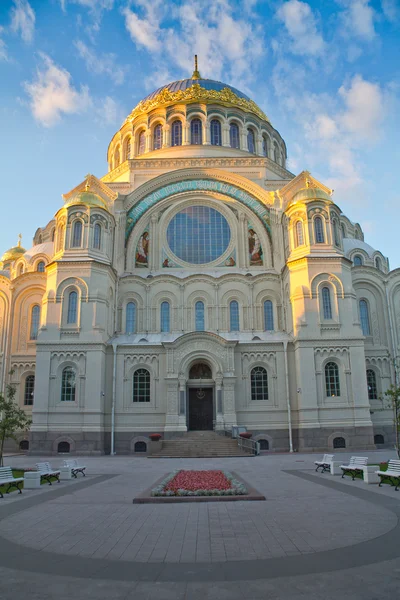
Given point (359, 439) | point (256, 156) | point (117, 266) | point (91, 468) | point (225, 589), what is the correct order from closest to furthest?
point (225, 589)
point (91, 468)
point (359, 439)
point (117, 266)
point (256, 156)

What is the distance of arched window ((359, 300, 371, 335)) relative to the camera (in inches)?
1427

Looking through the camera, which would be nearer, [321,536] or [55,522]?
[321,536]

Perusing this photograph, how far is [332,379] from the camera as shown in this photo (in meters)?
31.1

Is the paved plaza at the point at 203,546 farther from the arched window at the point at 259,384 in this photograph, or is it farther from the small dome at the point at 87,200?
the small dome at the point at 87,200

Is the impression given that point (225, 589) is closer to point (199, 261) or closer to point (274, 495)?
point (274, 495)

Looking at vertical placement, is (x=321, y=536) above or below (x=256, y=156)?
below

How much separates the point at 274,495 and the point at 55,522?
6135mm

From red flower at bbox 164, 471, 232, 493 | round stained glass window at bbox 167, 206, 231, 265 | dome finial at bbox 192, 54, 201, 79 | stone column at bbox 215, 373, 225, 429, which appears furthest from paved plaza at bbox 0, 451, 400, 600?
dome finial at bbox 192, 54, 201, 79

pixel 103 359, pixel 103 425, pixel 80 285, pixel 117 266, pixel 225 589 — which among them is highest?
pixel 117 266

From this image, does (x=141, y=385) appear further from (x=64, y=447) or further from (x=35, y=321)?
(x=35, y=321)

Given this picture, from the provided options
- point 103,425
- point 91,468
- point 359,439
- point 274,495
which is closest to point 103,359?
point 103,425

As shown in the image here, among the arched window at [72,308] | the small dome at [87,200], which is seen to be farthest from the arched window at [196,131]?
the arched window at [72,308]

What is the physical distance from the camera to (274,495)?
45.9 ft

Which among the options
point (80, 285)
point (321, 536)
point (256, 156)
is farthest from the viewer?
point (256, 156)
